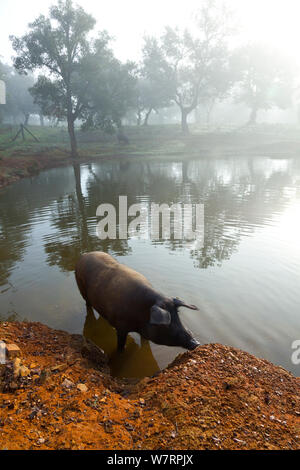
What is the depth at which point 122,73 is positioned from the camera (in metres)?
45.3

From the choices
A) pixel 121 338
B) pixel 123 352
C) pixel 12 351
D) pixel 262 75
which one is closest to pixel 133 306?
pixel 121 338

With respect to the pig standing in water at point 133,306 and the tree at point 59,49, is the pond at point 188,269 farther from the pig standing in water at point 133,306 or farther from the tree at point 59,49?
the tree at point 59,49

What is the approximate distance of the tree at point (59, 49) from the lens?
1480 inches

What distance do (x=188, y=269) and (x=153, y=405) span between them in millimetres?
5376

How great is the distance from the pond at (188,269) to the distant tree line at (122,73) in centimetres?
2988

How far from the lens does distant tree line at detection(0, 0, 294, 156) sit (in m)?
38.7

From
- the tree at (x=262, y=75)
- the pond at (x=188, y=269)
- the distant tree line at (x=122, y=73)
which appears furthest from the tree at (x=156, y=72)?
the pond at (x=188, y=269)

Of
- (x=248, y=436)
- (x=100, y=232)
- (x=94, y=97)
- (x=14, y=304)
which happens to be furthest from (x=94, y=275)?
(x=94, y=97)

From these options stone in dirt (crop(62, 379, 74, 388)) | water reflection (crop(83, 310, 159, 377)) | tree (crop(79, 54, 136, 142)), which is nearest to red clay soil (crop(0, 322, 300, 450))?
stone in dirt (crop(62, 379, 74, 388))

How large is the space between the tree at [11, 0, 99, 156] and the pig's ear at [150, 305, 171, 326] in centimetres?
4199

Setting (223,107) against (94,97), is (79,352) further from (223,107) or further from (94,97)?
(223,107)

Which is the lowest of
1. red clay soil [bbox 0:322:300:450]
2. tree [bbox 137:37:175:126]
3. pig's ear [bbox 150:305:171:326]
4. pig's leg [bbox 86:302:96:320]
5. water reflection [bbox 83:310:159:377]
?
water reflection [bbox 83:310:159:377]

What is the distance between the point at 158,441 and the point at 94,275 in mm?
3750

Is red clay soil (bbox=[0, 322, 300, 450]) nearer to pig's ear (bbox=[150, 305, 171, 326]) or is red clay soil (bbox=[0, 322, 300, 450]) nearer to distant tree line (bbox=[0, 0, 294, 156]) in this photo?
pig's ear (bbox=[150, 305, 171, 326])
